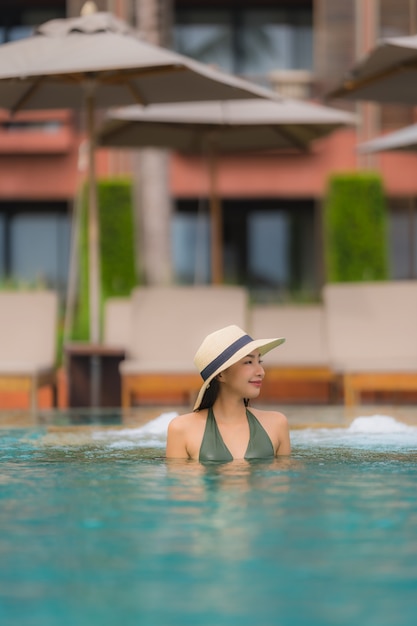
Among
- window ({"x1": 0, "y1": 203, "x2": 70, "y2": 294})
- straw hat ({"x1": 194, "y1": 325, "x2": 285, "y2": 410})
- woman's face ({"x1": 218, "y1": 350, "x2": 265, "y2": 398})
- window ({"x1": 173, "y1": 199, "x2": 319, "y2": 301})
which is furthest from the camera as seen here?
window ({"x1": 0, "y1": 203, "x2": 70, "y2": 294})

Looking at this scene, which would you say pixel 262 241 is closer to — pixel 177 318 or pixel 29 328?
pixel 177 318

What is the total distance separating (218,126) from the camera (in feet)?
39.9

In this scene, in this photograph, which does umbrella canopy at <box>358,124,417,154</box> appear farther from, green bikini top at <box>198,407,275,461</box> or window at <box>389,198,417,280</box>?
window at <box>389,198,417,280</box>

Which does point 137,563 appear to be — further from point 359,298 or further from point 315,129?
point 315,129

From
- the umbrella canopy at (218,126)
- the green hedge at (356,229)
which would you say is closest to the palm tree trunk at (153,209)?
the green hedge at (356,229)

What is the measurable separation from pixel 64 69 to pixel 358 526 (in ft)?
18.3

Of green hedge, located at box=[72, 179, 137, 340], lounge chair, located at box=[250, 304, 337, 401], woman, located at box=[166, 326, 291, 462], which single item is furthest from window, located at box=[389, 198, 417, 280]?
woman, located at box=[166, 326, 291, 462]

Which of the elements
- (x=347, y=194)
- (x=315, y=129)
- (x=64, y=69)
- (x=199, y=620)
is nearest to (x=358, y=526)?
(x=199, y=620)

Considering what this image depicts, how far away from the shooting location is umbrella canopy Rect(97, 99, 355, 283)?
11094 mm

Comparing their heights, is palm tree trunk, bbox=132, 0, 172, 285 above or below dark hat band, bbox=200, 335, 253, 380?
above

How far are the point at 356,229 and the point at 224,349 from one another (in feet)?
44.1

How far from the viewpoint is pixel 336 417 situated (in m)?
7.91

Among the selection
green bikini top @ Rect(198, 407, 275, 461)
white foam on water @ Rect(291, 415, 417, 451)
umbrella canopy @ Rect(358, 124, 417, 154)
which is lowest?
white foam on water @ Rect(291, 415, 417, 451)

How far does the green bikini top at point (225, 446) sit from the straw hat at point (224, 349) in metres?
0.22
